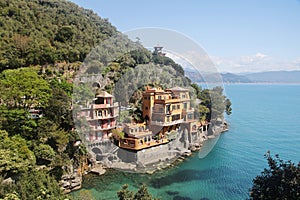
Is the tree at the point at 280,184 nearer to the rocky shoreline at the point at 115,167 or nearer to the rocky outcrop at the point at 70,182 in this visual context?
the rocky shoreline at the point at 115,167

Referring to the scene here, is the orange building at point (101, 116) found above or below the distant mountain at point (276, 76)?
below

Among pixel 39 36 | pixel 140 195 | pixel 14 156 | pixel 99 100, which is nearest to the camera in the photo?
pixel 140 195

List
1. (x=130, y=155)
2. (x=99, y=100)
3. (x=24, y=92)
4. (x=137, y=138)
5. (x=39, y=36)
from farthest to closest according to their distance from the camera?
(x=39, y=36), (x=99, y=100), (x=130, y=155), (x=137, y=138), (x=24, y=92)

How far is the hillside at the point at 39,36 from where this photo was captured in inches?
492

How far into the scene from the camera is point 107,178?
8.35 metres

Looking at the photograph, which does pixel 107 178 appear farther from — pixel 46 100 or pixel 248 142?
pixel 248 142

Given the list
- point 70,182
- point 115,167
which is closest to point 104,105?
point 115,167

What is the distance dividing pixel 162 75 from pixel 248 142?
242 inches

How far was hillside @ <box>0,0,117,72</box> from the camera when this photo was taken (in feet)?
41.0

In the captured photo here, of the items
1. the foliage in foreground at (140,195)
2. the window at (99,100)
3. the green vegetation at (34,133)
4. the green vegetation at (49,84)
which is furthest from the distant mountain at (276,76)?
the foliage in foreground at (140,195)

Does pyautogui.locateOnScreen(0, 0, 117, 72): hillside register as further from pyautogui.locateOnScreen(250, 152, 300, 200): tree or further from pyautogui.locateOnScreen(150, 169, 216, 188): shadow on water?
pyautogui.locateOnScreen(250, 152, 300, 200): tree

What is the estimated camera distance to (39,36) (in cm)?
1430

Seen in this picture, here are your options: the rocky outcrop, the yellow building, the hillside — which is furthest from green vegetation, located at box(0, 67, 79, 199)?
the hillside

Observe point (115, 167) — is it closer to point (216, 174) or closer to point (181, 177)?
point (181, 177)
